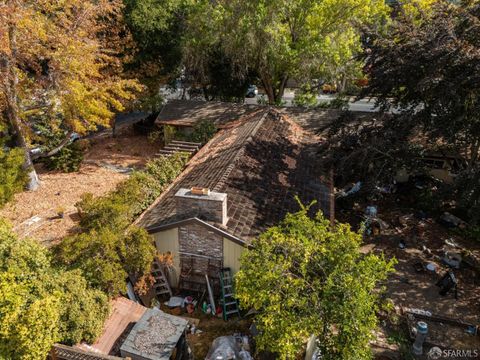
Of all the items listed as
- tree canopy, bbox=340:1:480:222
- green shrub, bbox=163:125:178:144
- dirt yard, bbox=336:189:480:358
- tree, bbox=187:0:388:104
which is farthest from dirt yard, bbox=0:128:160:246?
dirt yard, bbox=336:189:480:358

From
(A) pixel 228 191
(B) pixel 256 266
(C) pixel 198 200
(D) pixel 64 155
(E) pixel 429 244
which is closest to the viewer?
(B) pixel 256 266

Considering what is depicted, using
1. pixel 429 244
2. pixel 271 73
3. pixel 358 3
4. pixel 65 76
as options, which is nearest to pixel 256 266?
pixel 429 244

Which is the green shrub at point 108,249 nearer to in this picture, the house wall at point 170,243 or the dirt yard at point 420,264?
the house wall at point 170,243

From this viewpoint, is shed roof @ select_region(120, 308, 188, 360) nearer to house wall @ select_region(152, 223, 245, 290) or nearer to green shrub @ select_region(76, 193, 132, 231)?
house wall @ select_region(152, 223, 245, 290)

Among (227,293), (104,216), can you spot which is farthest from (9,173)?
(227,293)

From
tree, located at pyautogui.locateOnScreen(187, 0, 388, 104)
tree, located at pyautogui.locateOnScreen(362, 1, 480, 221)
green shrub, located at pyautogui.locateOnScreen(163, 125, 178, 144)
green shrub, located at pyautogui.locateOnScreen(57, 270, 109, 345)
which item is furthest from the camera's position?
green shrub, located at pyautogui.locateOnScreen(163, 125, 178, 144)

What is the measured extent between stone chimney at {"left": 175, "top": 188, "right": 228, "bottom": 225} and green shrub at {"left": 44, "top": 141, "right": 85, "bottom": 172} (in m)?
12.0

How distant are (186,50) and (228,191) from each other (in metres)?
14.2

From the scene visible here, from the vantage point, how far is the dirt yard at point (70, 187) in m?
15.1

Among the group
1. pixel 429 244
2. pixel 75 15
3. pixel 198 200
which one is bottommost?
pixel 429 244

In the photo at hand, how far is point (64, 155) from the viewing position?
19.9 meters

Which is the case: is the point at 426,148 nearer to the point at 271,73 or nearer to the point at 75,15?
the point at 271,73

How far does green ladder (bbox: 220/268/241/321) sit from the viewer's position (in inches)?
445

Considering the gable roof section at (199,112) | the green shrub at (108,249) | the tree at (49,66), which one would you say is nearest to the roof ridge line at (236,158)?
the green shrub at (108,249)
